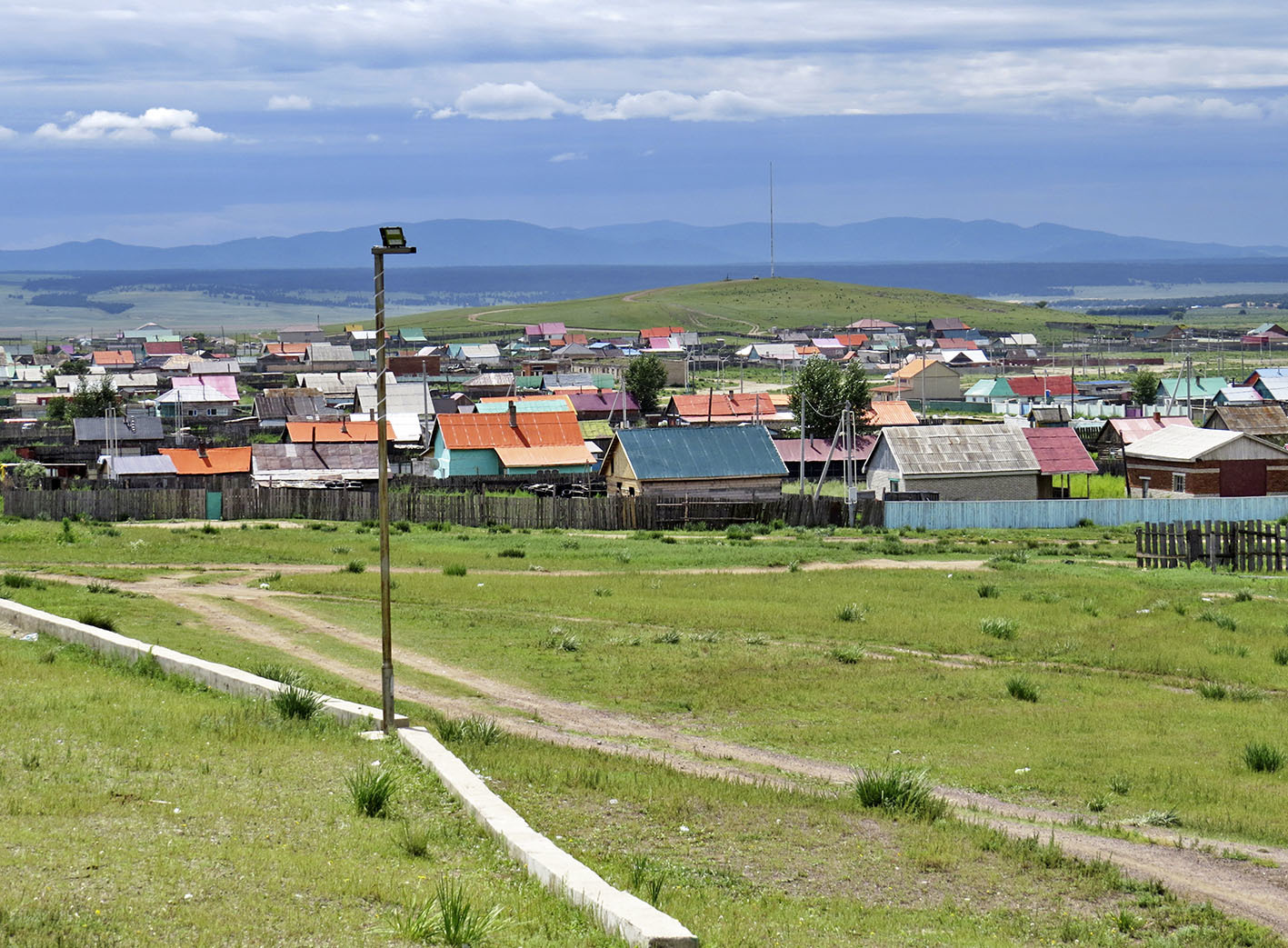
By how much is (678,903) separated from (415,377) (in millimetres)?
148774

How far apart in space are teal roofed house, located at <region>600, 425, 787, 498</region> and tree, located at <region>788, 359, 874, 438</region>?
26.4 metres

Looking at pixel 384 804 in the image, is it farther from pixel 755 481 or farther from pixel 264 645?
pixel 755 481

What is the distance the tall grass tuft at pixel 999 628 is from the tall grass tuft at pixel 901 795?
13.3 metres

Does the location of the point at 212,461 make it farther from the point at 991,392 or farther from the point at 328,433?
the point at 991,392

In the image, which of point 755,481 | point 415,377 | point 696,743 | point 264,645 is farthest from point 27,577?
point 415,377

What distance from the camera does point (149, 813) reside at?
11.4 meters

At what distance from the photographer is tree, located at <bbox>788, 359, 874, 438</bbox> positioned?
91312mm

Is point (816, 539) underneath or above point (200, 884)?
underneath

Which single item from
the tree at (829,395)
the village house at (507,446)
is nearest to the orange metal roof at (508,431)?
the village house at (507,446)

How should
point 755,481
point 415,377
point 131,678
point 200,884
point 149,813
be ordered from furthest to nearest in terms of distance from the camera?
point 415,377 → point 755,481 → point 131,678 → point 149,813 → point 200,884

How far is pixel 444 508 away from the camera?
175 ft

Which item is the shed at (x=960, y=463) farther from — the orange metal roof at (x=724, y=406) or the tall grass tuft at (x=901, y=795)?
the tall grass tuft at (x=901, y=795)

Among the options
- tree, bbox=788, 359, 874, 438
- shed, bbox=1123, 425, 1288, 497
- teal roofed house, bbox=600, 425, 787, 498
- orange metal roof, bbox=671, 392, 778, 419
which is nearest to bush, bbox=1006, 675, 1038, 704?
teal roofed house, bbox=600, 425, 787, 498

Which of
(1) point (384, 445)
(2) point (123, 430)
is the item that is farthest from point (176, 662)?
(2) point (123, 430)
